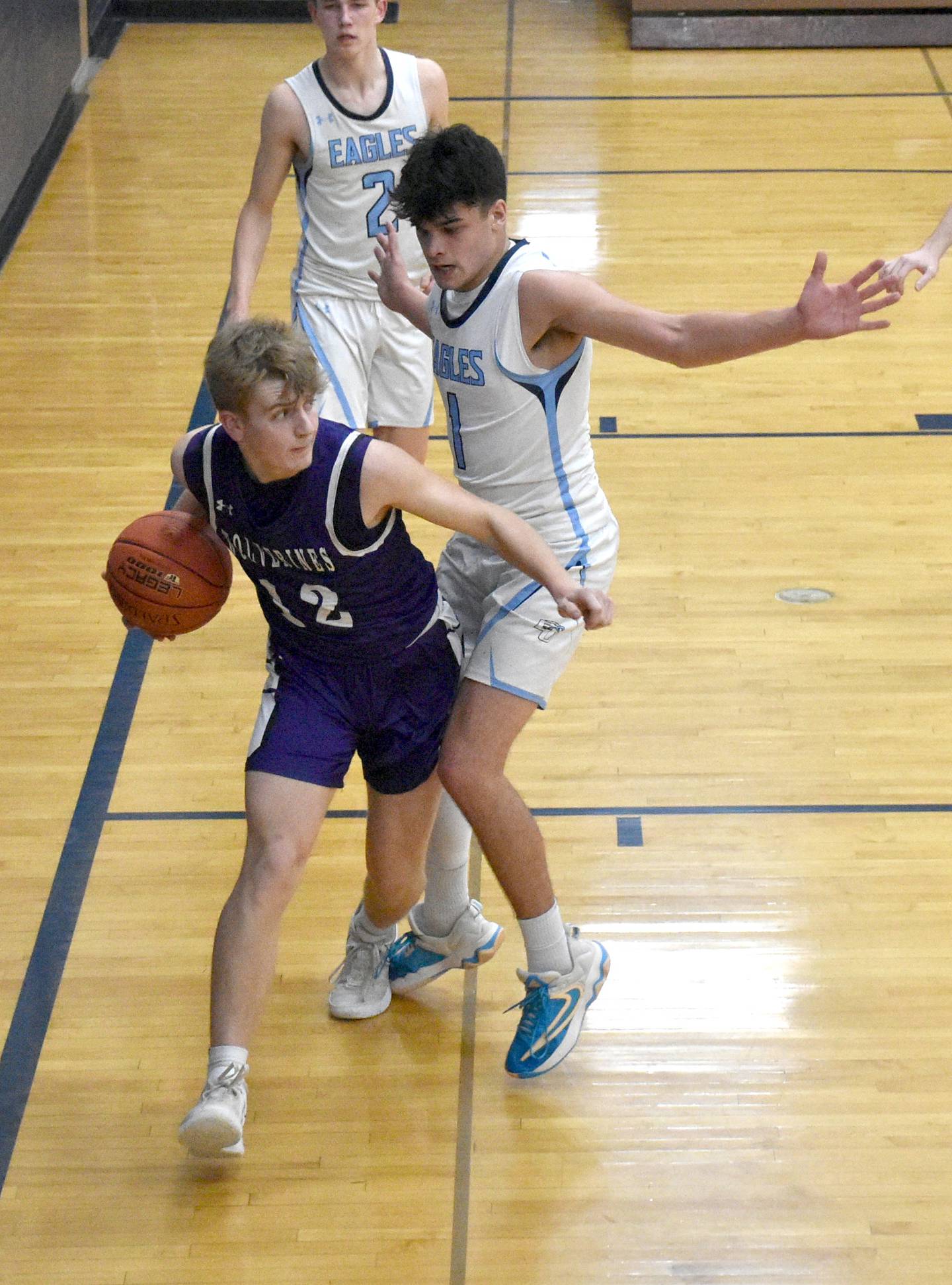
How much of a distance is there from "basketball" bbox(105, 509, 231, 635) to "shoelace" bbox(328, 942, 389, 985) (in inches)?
31.3

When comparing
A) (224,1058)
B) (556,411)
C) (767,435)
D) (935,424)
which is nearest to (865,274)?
(556,411)

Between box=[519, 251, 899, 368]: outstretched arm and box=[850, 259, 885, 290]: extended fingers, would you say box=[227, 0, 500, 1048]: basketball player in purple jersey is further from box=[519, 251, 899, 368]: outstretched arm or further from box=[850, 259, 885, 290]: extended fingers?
box=[850, 259, 885, 290]: extended fingers

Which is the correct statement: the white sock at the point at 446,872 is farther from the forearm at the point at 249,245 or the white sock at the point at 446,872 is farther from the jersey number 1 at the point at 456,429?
the forearm at the point at 249,245

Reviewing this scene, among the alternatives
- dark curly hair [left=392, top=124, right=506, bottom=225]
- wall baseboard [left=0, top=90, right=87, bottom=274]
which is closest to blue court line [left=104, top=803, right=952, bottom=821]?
dark curly hair [left=392, top=124, right=506, bottom=225]

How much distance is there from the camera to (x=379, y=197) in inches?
169

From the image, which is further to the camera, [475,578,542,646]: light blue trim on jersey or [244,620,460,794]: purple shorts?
[475,578,542,646]: light blue trim on jersey

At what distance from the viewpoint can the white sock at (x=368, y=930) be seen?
11.3 feet

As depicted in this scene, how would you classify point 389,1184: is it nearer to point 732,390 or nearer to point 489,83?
point 732,390

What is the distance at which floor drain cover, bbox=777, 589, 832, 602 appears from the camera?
4973mm

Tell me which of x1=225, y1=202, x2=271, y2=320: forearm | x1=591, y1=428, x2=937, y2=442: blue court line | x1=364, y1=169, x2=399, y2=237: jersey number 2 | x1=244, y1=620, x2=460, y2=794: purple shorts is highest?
x1=364, y1=169, x2=399, y2=237: jersey number 2

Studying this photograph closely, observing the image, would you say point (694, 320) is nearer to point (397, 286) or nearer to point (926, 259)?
point (397, 286)

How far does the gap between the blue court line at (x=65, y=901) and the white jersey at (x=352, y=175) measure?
1269 millimetres

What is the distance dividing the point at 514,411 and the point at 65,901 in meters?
1.65

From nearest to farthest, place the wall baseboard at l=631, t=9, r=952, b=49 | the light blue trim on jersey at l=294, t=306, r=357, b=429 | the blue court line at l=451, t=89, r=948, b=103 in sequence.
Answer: the light blue trim on jersey at l=294, t=306, r=357, b=429, the blue court line at l=451, t=89, r=948, b=103, the wall baseboard at l=631, t=9, r=952, b=49
